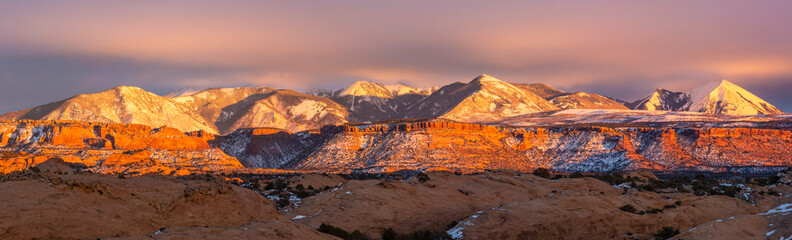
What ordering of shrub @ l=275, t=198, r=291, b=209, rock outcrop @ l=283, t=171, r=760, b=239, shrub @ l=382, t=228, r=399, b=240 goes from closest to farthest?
1. rock outcrop @ l=283, t=171, r=760, b=239
2. shrub @ l=382, t=228, r=399, b=240
3. shrub @ l=275, t=198, r=291, b=209

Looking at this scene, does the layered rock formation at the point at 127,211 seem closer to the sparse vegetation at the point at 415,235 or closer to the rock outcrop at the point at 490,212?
the sparse vegetation at the point at 415,235

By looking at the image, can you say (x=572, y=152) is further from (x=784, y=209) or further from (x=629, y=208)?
→ (x=629, y=208)

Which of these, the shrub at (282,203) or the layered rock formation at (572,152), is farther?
the layered rock formation at (572,152)

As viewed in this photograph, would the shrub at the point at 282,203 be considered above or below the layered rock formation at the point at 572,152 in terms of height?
Result: above

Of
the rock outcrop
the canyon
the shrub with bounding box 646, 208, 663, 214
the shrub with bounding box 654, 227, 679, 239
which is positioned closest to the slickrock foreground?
the rock outcrop

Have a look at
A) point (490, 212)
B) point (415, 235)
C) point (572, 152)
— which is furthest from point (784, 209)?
point (572, 152)

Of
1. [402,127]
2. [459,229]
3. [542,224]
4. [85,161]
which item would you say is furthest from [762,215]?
[402,127]

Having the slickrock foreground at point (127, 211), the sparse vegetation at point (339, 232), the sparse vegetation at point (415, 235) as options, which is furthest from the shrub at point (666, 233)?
the slickrock foreground at point (127, 211)

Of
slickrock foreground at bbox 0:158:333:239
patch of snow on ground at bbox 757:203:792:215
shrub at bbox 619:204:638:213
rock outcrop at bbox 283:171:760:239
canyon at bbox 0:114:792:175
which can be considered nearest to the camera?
slickrock foreground at bbox 0:158:333:239

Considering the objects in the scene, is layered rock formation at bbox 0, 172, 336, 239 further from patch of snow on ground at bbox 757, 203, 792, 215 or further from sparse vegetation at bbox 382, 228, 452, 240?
patch of snow on ground at bbox 757, 203, 792, 215

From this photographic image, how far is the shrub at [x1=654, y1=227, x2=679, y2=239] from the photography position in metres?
36.2

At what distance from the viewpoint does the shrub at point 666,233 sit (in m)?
36.2

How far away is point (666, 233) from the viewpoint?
121ft

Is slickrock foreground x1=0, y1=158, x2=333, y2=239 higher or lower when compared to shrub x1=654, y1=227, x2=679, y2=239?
higher
